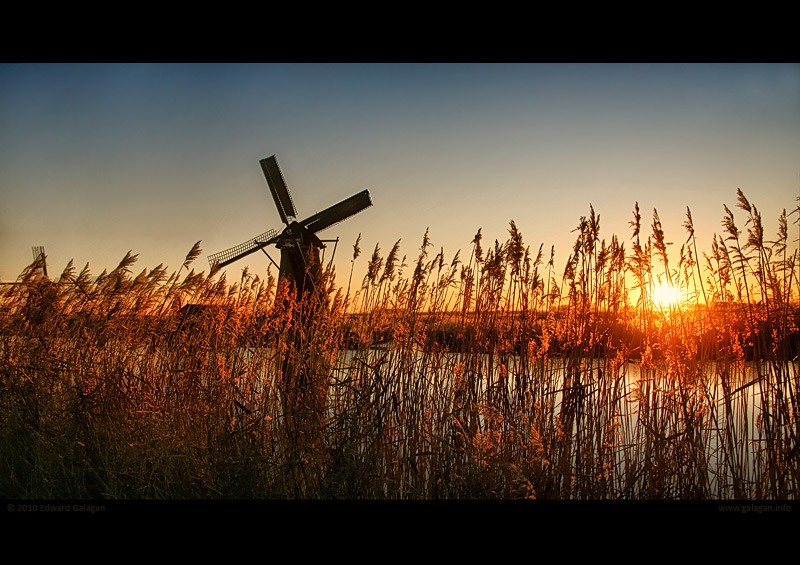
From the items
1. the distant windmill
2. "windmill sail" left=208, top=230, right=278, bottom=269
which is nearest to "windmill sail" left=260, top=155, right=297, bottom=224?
"windmill sail" left=208, top=230, right=278, bottom=269

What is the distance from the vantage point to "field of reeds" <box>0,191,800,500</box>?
2.21m

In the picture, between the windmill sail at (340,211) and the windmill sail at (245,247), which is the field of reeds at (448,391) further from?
the windmill sail at (245,247)

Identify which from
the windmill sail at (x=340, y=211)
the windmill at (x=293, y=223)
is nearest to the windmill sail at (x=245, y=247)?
the windmill at (x=293, y=223)

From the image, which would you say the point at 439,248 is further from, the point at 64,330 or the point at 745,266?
the point at 64,330

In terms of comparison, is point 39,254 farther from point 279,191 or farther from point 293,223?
point 279,191

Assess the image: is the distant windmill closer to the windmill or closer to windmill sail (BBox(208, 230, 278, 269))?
the windmill

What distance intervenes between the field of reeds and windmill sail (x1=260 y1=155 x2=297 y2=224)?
6676 mm

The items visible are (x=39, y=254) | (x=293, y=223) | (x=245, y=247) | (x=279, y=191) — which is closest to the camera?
(x=39, y=254)

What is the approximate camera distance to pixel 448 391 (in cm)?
260

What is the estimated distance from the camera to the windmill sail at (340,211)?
9273 mm

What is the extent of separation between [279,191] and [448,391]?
315 inches

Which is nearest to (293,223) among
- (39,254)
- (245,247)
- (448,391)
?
(245,247)

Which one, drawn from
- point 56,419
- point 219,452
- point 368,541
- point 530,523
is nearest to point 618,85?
point 530,523
